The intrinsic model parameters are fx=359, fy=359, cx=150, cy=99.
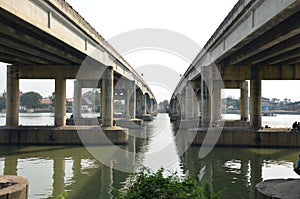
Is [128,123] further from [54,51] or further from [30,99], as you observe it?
[30,99]

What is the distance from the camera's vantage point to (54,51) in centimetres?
2919

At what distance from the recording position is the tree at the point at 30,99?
618 ft

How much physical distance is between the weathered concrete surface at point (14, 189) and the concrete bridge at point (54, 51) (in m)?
7.09

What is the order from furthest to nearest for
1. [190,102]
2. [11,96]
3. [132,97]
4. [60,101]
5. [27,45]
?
[132,97], [190,102], [60,101], [11,96], [27,45]

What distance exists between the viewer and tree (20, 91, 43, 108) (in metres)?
188

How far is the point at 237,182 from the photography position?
1906 centimetres

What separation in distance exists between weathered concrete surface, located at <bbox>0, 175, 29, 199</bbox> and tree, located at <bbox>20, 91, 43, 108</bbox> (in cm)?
18440

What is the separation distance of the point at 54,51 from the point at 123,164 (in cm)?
1108

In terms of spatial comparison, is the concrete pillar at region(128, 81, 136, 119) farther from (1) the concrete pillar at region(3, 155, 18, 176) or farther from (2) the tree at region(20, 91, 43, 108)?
(2) the tree at region(20, 91, 43, 108)

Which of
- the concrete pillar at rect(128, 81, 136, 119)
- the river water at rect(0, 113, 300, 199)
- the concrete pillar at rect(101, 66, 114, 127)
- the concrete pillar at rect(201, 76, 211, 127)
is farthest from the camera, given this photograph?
the concrete pillar at rect(128, 81, 136, 119)

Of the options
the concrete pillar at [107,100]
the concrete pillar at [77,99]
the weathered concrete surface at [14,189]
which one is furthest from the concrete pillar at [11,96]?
the weathered concrete surface at [14,189]

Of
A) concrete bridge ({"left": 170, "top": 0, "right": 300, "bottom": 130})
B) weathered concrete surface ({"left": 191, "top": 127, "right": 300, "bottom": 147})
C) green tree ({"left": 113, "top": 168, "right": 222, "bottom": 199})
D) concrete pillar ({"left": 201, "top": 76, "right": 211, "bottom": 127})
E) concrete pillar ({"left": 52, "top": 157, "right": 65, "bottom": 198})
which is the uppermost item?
concrete bridge ({"left": 170, "top": 0, "right": 300, "bottom": 130})

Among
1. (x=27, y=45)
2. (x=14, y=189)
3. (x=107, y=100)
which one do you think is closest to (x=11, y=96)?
(x=107, y=100)

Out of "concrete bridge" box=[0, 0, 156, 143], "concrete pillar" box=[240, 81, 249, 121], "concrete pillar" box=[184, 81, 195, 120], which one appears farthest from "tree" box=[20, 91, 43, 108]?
"concrete pillar" box=[240, 81, 249, 121]
